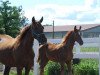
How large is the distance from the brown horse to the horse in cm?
339

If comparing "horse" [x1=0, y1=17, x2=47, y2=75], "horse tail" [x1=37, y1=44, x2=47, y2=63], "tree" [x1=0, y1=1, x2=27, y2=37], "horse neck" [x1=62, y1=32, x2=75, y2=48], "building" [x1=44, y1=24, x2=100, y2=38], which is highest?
"horse" [x1=0, y1=17, x2=47, y2=75]

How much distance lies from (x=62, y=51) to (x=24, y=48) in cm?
390

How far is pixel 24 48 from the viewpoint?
877 centimetres

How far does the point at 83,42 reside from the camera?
42.4 ft

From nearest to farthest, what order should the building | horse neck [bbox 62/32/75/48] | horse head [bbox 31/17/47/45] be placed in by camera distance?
horse head [bbox 31/17/47/45], horse neck [bbox 62/32/75/48], the building

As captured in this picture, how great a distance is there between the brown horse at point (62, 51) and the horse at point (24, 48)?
3392 mm

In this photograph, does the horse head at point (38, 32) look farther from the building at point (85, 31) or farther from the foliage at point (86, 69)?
the building at point (85, 31)

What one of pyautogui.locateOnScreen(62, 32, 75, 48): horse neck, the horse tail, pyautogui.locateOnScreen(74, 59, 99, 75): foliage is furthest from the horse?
pyautogui.locateOnScreen(74, 59, 99, 75): foliage

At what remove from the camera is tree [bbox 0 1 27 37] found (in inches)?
1736

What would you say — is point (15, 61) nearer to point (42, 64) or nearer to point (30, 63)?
point (30, 63)

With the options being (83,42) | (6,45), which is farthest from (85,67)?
(6,45)

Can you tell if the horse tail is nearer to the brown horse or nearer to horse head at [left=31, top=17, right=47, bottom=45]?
the brown horse

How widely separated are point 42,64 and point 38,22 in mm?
4646

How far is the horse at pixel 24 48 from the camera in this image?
8.65 metres
